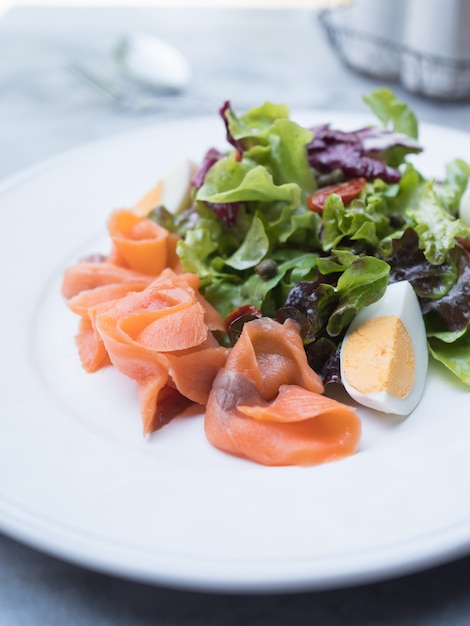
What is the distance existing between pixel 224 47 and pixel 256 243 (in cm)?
348

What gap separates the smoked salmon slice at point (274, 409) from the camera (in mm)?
1841

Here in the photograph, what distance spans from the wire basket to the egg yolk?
247 centimetres

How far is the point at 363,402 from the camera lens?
199cm

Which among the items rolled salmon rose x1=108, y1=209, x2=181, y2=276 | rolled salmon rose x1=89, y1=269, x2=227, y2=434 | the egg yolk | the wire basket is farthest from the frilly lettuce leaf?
the wire basket

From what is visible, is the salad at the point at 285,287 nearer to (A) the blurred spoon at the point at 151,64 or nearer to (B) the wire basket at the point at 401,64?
(B) the wire basket at the point at 401,64

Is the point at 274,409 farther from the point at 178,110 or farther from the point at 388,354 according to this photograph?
the point at 178,110

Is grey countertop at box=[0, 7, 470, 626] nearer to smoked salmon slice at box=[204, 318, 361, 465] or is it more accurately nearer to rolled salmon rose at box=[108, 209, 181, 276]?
smoked salmon slice at box=[204, 318, 361, 465]

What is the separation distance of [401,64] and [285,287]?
2.76 m

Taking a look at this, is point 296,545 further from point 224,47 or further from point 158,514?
point 224,47

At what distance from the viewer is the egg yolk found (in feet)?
6.45

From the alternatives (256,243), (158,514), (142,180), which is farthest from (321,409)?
(142,180)

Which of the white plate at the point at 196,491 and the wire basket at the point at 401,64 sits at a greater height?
the wire basket at the point at 401,64

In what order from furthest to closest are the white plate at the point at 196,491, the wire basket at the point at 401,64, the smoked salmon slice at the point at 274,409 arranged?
1. the wire basket at the point at 401,64
2. the smoked salmon slice at the point at 274,409
3. the white plate at the point at 196,491

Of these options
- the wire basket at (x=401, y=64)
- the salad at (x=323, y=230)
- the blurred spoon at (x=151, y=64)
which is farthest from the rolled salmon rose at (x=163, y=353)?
the blurred spoon at (x=151, y=64)
